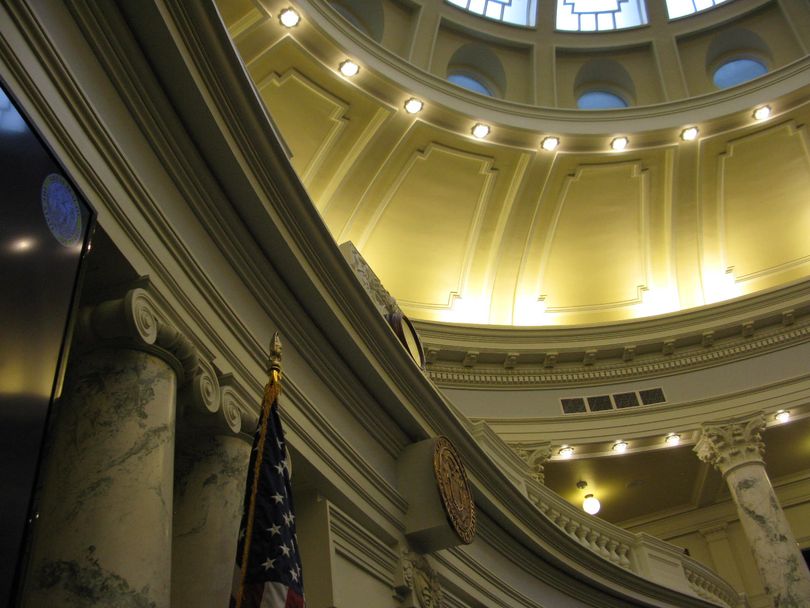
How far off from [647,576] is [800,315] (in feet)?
19.9

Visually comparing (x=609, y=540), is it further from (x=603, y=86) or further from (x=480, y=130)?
(x=603, y=86)

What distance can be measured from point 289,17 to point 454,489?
8.53 meters

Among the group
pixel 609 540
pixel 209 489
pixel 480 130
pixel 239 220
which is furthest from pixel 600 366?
pixel 209 489

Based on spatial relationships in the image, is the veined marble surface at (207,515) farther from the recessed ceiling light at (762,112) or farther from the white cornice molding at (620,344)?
the recessed ceiling light at (762,112)

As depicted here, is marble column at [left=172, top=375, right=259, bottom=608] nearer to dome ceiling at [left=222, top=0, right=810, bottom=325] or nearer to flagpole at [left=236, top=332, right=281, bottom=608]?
flagpole at [left=236, top=332, right=281, bottom=608]

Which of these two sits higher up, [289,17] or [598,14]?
[598,14]

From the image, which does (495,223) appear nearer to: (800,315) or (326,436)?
(800,315)

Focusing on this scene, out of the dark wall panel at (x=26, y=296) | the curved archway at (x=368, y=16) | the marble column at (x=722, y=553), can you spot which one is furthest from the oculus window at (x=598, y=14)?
the dark wall panel at (x=26, y=296)

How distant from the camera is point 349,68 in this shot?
42.7ft

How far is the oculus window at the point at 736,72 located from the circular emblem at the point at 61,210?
14774 millimetres

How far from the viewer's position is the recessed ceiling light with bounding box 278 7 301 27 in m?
12.0

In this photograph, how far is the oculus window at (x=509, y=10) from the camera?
52.2ft

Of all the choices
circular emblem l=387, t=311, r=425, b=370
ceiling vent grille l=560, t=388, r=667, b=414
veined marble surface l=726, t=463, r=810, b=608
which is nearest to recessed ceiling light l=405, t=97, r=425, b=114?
ceiling vent grille l=560, t=388, r=667, b=414

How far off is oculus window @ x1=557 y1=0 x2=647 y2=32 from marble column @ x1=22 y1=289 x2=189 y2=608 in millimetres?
14411
